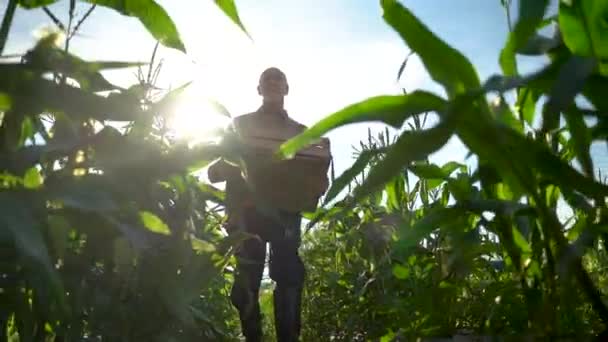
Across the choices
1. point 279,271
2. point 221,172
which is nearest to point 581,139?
point 221,172

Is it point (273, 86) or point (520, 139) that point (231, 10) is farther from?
point (273, 86)

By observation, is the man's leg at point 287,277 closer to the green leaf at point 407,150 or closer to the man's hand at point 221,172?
the man's hand at point 221,172

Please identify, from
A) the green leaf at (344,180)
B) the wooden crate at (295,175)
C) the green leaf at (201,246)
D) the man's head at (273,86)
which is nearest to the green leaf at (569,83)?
the green leaf at (344,180)

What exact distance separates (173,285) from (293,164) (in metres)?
1.07

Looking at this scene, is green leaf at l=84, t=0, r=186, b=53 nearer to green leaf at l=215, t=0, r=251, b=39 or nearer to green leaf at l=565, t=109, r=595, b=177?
green leaf at l=215, t=0, r=251, b=39

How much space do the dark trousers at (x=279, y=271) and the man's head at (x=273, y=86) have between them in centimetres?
46

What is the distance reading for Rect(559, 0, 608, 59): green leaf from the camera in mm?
674

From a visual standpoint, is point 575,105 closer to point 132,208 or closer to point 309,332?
point 132,208

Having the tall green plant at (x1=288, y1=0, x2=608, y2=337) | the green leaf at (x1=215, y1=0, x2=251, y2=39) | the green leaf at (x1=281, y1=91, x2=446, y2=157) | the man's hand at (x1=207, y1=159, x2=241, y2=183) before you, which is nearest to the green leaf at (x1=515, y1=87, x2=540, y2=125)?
the tall green plant at (x1=288, y1=0, x2=608, y2=337)

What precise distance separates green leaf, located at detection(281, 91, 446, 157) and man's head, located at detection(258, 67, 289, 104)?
1805mm

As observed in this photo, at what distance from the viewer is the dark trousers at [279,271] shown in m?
2.14

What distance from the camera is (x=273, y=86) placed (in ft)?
7.97

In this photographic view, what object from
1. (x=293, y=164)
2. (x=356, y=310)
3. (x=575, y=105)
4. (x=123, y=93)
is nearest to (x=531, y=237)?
(x=575, y=105)

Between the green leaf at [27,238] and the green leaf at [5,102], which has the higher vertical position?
the green leaf at [5,102]
